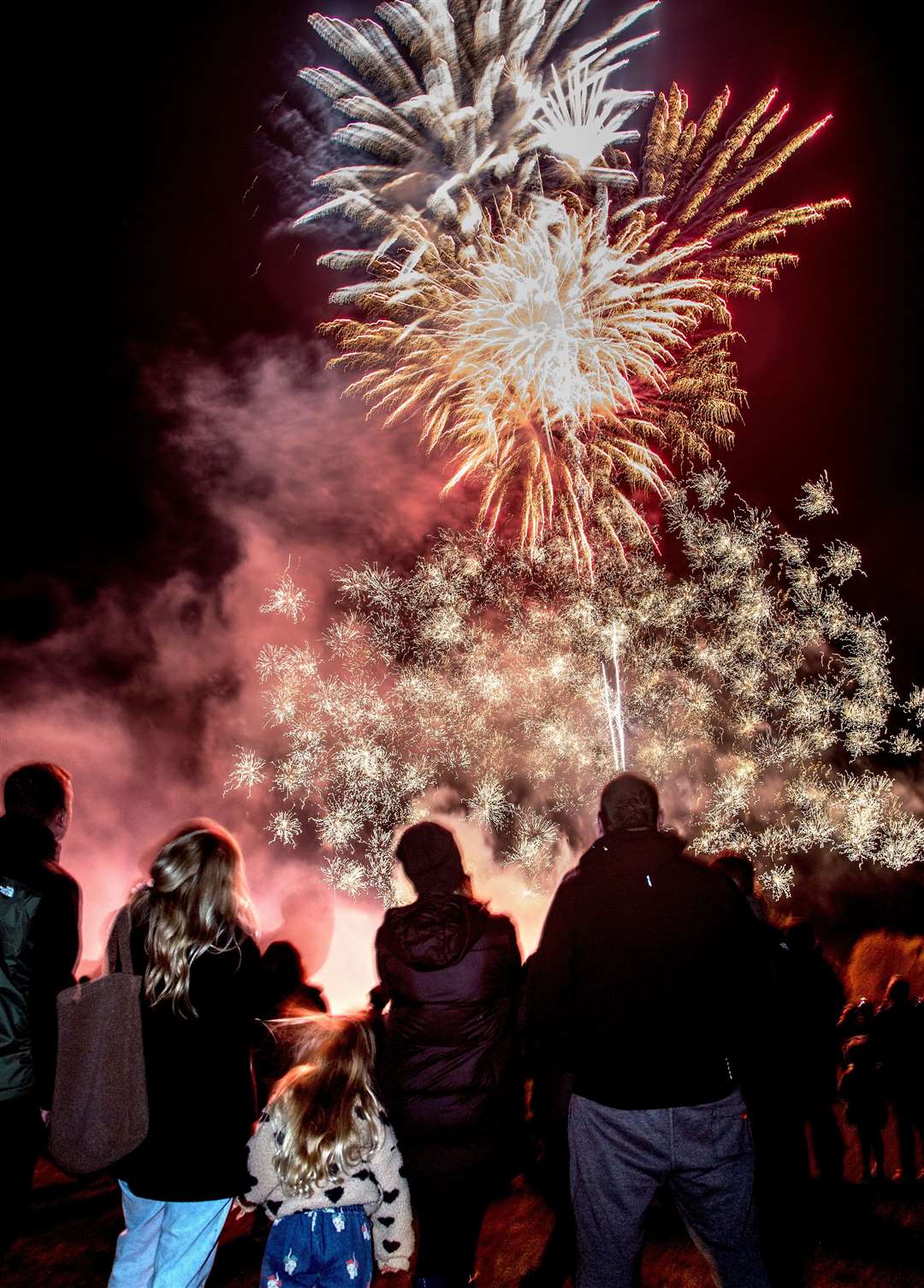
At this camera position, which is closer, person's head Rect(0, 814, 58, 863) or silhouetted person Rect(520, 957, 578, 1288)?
person's head Rect(0, 814, 58, 863)

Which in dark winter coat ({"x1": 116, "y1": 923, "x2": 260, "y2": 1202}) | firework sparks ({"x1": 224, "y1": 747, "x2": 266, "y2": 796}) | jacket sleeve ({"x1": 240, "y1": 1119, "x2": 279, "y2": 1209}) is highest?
firework sparks ({"x1": 224, "y1": 747, "x2": 266, "y2": 796})

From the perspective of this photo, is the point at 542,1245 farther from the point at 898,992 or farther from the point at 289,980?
the point at 898,992

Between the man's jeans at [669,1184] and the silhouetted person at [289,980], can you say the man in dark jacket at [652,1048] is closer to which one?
the man's jeans at [669,1184]

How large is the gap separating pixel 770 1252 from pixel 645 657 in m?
10.7

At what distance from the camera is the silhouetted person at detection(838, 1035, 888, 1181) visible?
4.50 metres

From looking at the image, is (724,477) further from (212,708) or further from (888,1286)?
(212,708)

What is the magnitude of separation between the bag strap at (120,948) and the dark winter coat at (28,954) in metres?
0.44

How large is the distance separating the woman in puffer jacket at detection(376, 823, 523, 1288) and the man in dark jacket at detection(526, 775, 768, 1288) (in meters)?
0.26

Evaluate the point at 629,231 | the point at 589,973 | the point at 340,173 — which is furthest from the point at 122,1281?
the point at 629,231

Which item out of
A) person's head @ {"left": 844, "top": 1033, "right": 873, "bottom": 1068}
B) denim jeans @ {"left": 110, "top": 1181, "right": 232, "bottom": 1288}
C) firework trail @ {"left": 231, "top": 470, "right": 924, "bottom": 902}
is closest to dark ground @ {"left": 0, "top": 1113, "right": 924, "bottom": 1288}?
person's head @ {"left": 844, "top": 1033, "right": 873, "bottom": 1068}

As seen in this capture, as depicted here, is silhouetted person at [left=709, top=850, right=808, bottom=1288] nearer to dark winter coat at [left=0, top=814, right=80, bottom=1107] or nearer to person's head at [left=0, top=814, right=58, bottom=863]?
dark winter coat at [left=0, top=814, right=80, bottom=1107]

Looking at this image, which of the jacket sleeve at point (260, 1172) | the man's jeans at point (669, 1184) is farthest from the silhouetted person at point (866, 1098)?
the jacket sleeve at point (260, 1172)

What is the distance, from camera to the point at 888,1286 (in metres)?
3.40

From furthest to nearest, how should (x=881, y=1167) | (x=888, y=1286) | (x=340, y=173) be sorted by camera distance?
(x=340, y=173) → (x=881, y=1167) → (x=888, y=1286)
